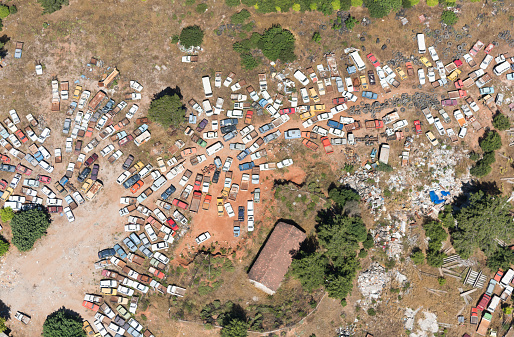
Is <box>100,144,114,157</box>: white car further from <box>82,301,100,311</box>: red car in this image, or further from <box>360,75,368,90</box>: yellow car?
<box>360,75,368,90</box>: yellow car

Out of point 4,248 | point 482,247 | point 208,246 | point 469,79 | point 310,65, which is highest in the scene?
point 469,79

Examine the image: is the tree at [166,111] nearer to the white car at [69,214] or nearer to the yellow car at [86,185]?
the yellow car at [86,185]

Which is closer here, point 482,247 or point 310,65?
point 482,247

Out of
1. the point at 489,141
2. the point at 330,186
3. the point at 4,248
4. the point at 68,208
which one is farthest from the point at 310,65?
the point at 4,248

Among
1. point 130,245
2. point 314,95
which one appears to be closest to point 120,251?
point 130,245

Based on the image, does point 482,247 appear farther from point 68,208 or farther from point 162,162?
point 68,208
